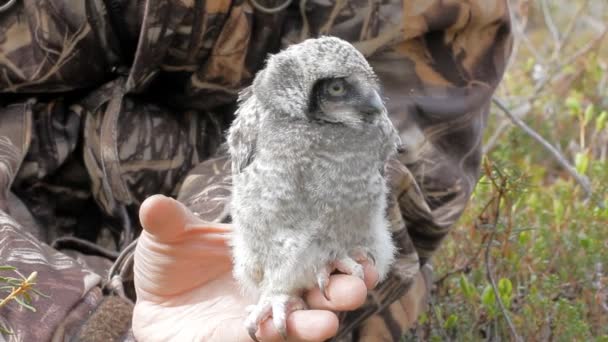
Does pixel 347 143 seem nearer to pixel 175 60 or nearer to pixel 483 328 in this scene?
pixel 175 60

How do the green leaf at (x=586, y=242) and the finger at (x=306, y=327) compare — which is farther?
the green leaf at (x=586, y=242)

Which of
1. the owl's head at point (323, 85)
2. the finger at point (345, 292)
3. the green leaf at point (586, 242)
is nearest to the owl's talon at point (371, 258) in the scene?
the finger at point (345, 292)

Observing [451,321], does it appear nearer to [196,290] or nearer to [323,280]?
[196,290]

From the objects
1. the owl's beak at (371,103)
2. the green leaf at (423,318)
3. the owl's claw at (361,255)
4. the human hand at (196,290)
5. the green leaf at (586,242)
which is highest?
the owl's beak at (371,103)

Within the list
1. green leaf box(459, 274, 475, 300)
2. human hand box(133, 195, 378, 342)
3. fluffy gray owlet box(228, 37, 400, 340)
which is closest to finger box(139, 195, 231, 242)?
human hand box(133, 195, 378, 342)

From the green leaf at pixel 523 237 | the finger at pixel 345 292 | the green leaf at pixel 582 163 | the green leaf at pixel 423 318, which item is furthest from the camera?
the green leaf at pixel 582 163

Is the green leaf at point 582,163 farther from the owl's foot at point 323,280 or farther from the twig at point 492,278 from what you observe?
the owl's foot at point 323,280

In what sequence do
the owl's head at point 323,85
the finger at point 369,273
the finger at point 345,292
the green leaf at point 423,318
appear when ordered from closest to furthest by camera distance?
the owl's head at point 323,85
the finger at point 345,292
the finger at point 369,273
the green leaf at point 423,318
